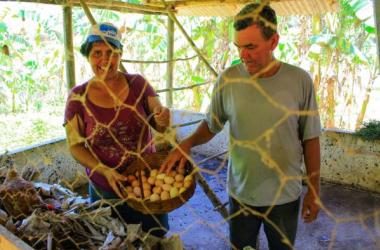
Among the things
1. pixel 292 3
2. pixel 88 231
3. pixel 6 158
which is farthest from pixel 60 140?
pixel 292 3

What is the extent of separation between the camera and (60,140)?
291 centimetres

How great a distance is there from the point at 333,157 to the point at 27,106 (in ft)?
14.1

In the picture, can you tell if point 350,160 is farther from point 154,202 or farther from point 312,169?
point 154,202

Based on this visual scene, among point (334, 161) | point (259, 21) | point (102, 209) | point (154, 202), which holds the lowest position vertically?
point (334, 161)

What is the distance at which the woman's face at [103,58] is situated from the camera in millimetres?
1434

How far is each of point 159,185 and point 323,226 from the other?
1662 millimetres

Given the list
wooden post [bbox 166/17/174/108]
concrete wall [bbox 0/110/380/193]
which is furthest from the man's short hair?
wooden post [bbox 166/17/174/108]

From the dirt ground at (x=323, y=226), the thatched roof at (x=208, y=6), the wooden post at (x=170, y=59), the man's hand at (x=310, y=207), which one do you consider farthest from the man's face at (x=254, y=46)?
the wooden post at (x=170, y=59)

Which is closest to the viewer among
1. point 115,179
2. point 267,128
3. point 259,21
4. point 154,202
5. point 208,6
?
point 259,21

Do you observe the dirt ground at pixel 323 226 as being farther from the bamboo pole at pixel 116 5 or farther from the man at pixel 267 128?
the bamboo pole at pixel 116 5

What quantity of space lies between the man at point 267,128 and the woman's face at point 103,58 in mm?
443

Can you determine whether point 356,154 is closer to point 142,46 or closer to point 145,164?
point 145,164

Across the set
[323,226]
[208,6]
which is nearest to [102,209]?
[323,226]

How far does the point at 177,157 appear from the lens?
145 cm
